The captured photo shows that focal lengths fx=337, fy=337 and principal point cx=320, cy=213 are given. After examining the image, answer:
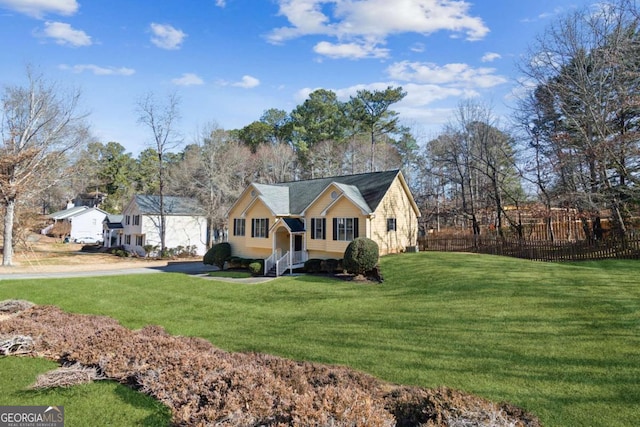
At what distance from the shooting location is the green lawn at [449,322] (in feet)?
19.0

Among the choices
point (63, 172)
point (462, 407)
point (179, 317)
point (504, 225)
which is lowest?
point (179, 317)

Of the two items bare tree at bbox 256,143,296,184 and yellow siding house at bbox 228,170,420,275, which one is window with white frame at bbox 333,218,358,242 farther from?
bare tree at bbox 256,143,296,184

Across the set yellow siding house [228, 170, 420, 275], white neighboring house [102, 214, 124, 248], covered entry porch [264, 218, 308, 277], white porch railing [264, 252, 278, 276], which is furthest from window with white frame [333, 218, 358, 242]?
white neighboring house [102, 214, 124, 248]

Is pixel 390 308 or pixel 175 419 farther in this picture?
pixel 390 308

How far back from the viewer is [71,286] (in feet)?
55.1

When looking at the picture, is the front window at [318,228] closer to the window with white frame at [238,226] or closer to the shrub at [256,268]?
the shrub at [256,268]

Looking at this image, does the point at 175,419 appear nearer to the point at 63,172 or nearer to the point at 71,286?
the point at 71,286

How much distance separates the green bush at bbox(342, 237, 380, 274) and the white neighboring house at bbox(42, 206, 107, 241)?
52153 millimetres

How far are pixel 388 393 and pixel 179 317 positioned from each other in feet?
29.0

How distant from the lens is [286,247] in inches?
989

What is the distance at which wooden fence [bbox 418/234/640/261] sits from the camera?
17031 millimetres

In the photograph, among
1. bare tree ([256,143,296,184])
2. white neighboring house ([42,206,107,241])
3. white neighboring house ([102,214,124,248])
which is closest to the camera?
bare tree ([256,143,296,184])

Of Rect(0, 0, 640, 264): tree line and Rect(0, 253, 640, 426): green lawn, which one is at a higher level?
Rect(0, 0, 640, 264): tree line

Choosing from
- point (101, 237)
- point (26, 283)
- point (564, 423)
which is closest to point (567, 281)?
point (564, 423)
